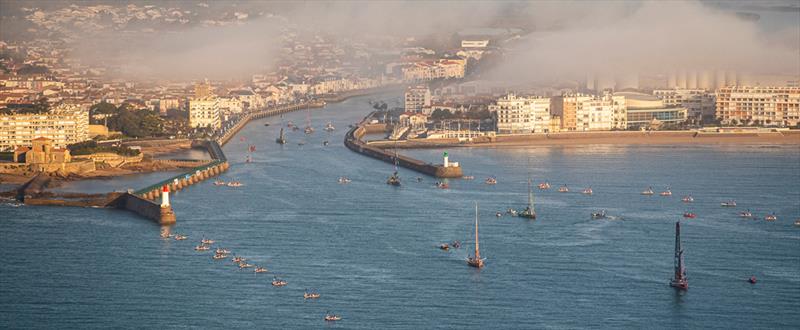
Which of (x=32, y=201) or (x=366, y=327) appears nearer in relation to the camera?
(x=366, y=327)

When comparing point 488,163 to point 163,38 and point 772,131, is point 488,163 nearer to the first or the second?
point 772,131

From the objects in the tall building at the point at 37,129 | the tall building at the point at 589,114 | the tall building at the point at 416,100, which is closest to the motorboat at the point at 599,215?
the tall building at the point at 37,129

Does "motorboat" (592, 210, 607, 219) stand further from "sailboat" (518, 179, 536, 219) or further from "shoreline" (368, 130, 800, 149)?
"shoreline" (368, 130, 800, 149)

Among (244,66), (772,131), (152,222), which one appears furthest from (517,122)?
(244,66)

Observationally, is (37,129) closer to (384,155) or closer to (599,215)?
(384,155)

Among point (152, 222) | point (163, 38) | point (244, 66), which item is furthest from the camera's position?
point (163, 38)

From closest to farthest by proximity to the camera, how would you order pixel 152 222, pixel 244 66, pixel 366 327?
1. pixel 366 327
2. pixel 152 222
3. pixel 244 66

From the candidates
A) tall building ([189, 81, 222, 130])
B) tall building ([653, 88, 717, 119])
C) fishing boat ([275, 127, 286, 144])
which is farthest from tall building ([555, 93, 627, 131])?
tall building ([189, 81, 222, 130])

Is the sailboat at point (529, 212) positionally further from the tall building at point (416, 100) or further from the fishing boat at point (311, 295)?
the tall building at point (416, 100)
